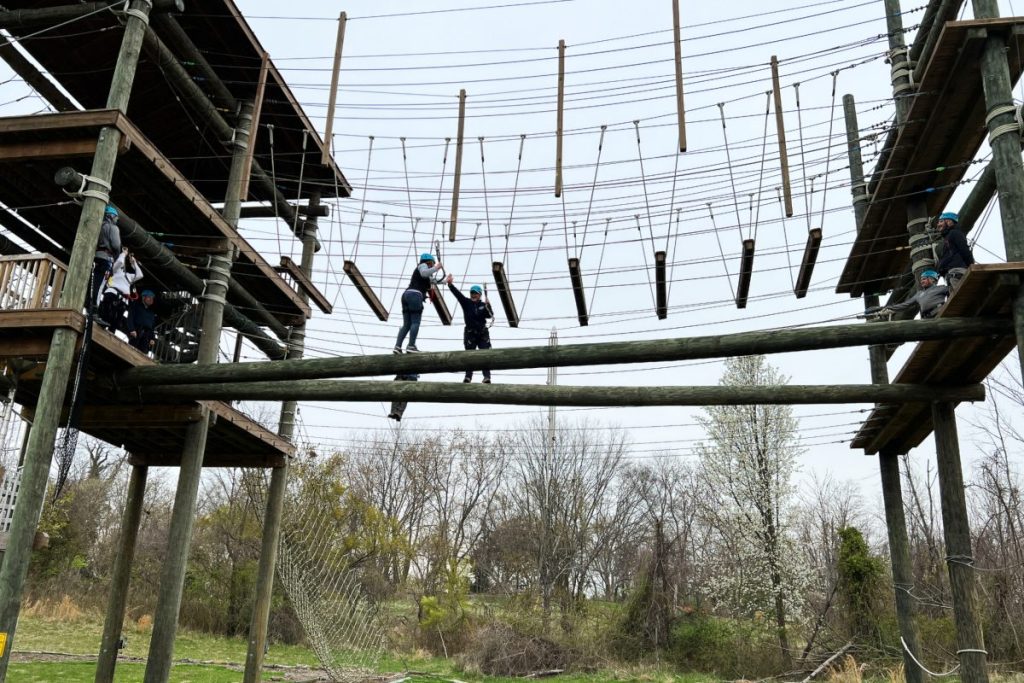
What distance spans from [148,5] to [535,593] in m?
18.4

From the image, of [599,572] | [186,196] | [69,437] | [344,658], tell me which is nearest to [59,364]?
[69,437]

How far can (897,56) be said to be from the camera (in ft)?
31.2

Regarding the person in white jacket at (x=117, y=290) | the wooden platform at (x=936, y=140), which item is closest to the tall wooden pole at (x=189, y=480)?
the person in white jacket at (x=117, y=290)

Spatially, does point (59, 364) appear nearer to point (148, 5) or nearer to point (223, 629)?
point (148, 5)

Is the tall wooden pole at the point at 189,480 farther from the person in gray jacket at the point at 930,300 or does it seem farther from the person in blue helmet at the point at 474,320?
the person in gray jacket at the point at 930,300

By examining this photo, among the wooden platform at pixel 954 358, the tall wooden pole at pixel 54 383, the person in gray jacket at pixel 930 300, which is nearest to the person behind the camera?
the wooden platform at pixel 954 358

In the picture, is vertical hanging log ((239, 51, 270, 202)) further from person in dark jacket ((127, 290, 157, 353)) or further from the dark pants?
the dark pants

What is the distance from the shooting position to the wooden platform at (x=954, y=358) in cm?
688

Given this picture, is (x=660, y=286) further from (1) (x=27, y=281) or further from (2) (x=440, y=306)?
(1) (x=27, y=281)

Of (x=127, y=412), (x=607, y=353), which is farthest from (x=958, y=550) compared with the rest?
(x=127, y=412)

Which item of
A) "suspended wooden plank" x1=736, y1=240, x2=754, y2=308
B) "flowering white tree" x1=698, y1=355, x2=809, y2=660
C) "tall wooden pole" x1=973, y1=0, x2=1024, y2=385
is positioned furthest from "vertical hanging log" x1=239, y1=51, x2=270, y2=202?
"flowering white tree" x1=698, y1=355, x2=809, y2=660

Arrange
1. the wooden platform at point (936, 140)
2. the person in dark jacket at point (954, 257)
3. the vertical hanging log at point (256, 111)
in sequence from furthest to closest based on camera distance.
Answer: the vertical hanging log at point (256, 111) → the person in dark jacket at point (954, 257) → the wooden platform at point (936, 140)

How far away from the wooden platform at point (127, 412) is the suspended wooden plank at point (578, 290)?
16.9 ft

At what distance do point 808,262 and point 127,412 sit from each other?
28.8ft
